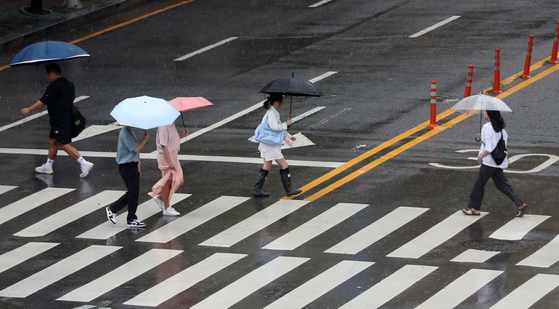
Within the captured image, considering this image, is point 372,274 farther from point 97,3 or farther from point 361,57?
point 97,3

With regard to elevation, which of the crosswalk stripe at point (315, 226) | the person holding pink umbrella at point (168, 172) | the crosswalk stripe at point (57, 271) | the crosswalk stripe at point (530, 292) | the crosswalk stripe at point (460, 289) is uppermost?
the person holding pink umbrella at point (168, 172)

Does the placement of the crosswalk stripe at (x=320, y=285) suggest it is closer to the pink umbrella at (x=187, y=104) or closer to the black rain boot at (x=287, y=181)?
the black rain boot at (x=287, y=181)

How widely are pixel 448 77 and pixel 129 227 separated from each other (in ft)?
33.8

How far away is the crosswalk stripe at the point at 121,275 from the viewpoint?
10.2 m

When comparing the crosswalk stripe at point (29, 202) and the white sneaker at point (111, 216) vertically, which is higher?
the white sneaker at point (111, 216)

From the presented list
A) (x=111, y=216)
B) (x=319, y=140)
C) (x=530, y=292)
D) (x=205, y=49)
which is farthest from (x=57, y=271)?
(x=205, y=49)

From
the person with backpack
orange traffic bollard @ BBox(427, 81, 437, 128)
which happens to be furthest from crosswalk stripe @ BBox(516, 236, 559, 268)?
A: orange traffic bollard @ BBox(427, 81, 437, 128)

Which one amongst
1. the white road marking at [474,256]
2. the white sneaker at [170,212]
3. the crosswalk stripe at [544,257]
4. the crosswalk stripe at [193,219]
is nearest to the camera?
the crosswalk stripe at [544,257]

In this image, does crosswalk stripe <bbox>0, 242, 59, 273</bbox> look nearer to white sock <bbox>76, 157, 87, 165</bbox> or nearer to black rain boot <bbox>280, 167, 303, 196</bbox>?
white sock <bbox>76, 157, 87, 165</bbox>

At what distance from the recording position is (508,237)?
38.9ft

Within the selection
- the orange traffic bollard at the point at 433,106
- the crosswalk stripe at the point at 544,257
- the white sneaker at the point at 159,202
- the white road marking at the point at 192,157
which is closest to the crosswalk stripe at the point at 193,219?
the white sneaker at the point at 159,202

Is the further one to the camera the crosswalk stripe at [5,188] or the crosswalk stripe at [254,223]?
the crosswalk stripe at [5,188]

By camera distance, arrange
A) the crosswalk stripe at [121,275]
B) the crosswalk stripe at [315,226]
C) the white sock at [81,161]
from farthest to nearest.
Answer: the white sock at [81,161] < the crosswalk stripe at [315,226] < the crosswalk stripe at [121,275]

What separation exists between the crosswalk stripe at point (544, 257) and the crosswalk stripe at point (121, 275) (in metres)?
4.33
